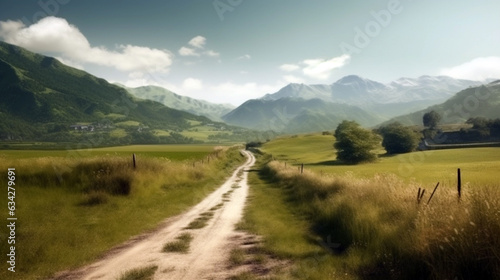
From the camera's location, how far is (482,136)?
369 feet

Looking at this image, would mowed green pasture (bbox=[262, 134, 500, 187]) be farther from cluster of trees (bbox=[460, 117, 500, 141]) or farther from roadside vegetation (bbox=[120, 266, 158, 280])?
cluster of trees (bbox=[460, 117, 500, 141])

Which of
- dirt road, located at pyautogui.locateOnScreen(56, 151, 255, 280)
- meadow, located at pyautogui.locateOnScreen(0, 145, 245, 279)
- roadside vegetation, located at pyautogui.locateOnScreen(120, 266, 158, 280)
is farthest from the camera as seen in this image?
meadow, located at pyautogui.locateOnScreen(0, 145, 245, 279)

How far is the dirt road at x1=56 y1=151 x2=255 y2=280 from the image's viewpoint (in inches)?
372

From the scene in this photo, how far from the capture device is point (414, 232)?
29.6 ft

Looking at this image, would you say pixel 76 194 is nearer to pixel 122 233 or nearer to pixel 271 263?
pixel 122 233

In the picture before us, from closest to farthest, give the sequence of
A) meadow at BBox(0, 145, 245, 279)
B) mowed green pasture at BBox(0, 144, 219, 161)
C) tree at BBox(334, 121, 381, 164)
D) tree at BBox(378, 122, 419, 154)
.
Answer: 1. meadow at BBox(0, 145, 245, 279)
2. mowed green pasture at BBox(0, 144, 219, 161)
3. tree at BBox(334, 121, 381, 164)
4. tree at BBox(378, 122, 419, 154)

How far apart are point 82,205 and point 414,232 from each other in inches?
757

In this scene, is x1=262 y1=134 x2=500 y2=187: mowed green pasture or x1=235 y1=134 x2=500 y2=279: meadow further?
x1=262 y1=134 x2=500 y2=187: mowed green pasture

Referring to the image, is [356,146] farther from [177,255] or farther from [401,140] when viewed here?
[177,255]

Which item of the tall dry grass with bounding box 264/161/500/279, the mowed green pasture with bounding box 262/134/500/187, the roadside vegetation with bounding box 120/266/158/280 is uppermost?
the tall dry grass with bounding box 264/161/500/279

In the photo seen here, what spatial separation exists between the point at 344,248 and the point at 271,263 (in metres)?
3.55

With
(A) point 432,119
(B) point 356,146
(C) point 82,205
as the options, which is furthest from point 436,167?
(A) point 432,119

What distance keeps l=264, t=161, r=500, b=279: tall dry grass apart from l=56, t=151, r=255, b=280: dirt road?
464cm

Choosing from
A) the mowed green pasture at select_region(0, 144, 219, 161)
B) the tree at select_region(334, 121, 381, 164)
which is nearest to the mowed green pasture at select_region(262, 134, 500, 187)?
the tree at select_region(334, 121, 381, 164)
